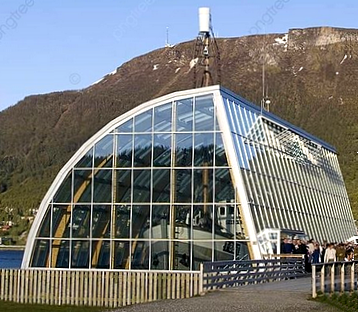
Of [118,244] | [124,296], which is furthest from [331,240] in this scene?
[124,296]

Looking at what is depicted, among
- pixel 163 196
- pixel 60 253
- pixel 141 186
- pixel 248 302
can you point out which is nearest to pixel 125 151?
pixel 141 186

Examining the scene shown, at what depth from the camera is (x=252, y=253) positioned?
37000 mm

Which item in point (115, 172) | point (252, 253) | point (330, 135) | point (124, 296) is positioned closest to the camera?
point (124, 296)

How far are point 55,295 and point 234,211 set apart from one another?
10.3m

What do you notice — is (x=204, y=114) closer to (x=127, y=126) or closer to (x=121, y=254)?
(x=127, y=126)

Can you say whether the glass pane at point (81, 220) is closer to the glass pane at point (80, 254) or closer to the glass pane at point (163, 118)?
the glass pane at point (80, 254)

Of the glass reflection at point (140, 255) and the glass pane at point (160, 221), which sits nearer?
the glass reflection at point (140, 255)

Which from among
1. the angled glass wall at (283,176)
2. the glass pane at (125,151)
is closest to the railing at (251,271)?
the angled glass wall at (283,176)

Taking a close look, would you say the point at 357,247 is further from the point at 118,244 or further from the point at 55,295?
the point at 55,295

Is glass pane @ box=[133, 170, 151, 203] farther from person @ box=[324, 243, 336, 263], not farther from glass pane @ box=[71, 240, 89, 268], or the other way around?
person @ box=[324, 243, 336, 263]

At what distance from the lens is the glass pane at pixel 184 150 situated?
39.1 meters

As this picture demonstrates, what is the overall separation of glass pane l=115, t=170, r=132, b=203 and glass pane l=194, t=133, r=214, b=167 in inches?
120

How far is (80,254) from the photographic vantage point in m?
38.8

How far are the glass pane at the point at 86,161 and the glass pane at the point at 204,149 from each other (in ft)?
15.4
